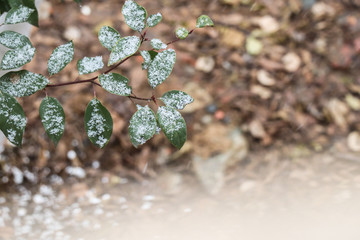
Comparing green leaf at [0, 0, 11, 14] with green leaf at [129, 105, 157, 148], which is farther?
green leaf at [0, 0, 11, 14]

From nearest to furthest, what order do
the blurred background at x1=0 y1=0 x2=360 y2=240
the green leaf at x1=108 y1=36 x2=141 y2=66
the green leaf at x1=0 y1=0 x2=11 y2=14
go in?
the green leaf at x1=108 y1=36 x2=141 y2=66, the green leaf at x1=0 y1=0 x2=11 y2=14, the blurred background at x1=0 y1=0 x2=360 y2=240

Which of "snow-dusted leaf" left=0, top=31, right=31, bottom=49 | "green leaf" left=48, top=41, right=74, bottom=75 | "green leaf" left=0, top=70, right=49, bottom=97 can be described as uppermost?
"snow-dusted leaf" left=0, top=31, right=31, bottom=49

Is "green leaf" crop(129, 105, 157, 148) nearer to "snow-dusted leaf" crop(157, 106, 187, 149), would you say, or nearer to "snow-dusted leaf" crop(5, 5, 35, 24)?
"snow-dusted leaf" crop(157, 106, 187, 149)

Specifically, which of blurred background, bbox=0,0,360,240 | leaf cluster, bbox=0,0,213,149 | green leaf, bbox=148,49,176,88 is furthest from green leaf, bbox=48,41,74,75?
blurred background, bbox=0,0,360,240

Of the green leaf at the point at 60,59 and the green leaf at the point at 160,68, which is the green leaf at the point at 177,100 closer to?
the green leaf at the point at 160,68

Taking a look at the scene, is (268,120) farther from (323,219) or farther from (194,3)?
(194,3)
